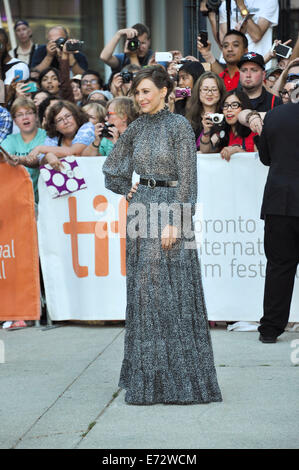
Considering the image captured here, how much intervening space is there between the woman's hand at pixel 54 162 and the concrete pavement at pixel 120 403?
5.09 ft

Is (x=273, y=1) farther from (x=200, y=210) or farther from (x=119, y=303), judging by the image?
(x=119, y=303)

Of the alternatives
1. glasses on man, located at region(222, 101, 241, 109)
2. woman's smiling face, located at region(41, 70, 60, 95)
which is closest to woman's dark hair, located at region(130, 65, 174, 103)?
glasses on man, located at region(222, 101, 241, 109)

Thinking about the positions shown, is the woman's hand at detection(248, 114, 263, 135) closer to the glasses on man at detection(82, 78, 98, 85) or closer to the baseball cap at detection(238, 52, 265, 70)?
the baseball cap at detection(238, 52, 265, 70)

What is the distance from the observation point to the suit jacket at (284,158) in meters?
6.83

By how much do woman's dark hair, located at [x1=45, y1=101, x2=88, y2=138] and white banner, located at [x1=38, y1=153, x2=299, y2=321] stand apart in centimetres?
53

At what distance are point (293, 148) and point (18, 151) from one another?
285cm

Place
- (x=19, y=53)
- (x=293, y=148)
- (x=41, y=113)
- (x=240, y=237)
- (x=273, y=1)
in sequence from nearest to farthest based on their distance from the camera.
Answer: (x=293, y=148), (x=240, y=237), (x=41, y=113), (x=273, y=1), (x=19, y=53)

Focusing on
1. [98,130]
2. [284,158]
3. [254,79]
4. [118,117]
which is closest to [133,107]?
[118,117]

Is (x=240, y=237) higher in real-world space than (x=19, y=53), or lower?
lower

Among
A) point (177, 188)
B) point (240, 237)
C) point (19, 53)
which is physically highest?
point (19, 53)

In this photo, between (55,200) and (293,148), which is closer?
(293,148)

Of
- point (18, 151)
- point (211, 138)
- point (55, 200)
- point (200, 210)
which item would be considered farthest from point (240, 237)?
point (18, 151)

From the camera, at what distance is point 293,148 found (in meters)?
6.84

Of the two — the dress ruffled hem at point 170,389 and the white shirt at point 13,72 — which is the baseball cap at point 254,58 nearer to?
the white shirt at point 13,72
